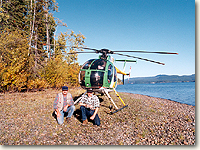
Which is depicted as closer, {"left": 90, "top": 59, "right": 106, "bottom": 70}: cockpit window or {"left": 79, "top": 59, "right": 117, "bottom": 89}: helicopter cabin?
{"left": 79, "top": 59, "right": 117, "bottom": 89}: helicopter cabin

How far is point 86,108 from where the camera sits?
17.3ft

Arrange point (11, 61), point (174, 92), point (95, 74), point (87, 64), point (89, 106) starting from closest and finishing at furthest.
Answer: point (89, 106)
point (95, 74)
point (87, 64)
point (11, 61)
point (174, 92)

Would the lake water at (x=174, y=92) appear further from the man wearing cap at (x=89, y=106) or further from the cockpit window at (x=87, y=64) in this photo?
the man wearing cap at (x=89, y=106)

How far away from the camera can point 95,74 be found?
20.8 ft

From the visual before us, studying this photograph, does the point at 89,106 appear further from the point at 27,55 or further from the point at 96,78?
the point at 27,55

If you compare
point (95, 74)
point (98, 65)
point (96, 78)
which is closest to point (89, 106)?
point (96, 78)

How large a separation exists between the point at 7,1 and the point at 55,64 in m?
13.0

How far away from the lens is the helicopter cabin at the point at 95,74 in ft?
20.8

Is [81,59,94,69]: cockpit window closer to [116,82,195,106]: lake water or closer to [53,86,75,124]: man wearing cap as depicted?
[53,86,75,124]: man wearing cap

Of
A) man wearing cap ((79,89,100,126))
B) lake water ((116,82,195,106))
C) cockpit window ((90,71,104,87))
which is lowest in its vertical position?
lake water ((116,82,195,106))

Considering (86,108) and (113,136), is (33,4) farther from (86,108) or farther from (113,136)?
(113,136)

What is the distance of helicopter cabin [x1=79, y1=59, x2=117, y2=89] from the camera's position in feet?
20.8

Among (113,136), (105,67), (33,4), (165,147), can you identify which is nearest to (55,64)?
(33,4)

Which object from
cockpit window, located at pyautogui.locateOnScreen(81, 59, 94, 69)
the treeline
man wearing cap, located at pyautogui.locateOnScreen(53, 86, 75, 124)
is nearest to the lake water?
cockpit window, located at pyautogui.locateOnScreen(81, 59, 94, 69)
